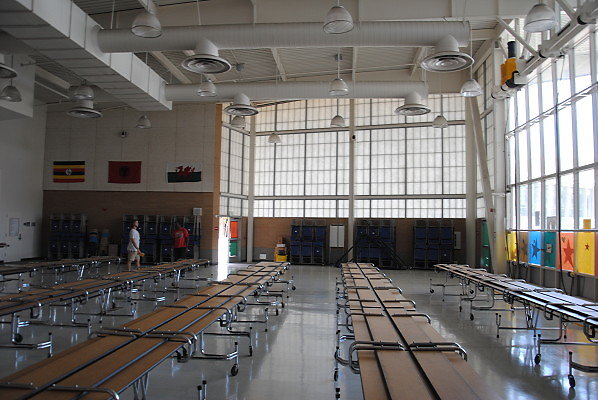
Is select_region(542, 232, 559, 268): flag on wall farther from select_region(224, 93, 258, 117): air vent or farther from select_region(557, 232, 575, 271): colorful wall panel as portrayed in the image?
select_region(224, 93, 258, 117): air vent

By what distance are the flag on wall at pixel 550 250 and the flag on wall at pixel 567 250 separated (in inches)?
10.9

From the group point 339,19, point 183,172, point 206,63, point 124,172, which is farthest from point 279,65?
point 339,19

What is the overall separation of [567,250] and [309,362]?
831 centimetres

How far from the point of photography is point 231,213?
19.2 meters

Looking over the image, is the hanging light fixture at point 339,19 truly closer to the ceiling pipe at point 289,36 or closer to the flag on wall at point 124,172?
the ceiling pipe at point 289,36

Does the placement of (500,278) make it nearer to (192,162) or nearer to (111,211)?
(192,162)

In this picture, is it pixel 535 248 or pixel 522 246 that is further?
pixel 522 246

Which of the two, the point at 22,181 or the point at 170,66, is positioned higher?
the point at 170,66

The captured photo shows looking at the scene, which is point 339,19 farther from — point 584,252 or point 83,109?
point 584,252

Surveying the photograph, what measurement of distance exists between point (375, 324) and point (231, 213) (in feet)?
50.9

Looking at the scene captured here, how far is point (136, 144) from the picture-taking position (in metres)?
18.6

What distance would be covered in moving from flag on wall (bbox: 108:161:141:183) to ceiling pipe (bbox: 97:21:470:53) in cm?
940

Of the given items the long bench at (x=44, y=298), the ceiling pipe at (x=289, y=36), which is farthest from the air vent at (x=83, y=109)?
the long bench at (x=44, y=298)

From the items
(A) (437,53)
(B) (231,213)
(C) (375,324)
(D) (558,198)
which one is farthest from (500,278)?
(B) (231,213)
